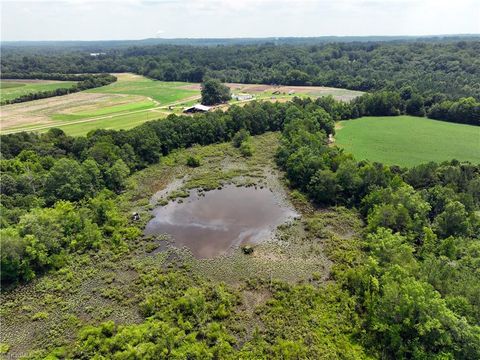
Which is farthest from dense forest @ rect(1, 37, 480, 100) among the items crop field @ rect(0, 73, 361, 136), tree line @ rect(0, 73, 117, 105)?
tree line @ rect(0, 73, 117, 105)

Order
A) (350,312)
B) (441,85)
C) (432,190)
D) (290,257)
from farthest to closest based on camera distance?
(441,85) → (432,190) → (290,257) → (350,312)

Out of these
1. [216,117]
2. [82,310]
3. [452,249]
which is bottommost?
[82,310]

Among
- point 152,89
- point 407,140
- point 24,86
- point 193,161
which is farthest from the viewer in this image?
point 24,86

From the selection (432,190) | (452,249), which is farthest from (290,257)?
(432,190)

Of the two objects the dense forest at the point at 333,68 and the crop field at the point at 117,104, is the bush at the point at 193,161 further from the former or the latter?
the dense forest at the point at 333,68

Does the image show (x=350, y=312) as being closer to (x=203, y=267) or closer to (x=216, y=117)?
(x=203, y=267)

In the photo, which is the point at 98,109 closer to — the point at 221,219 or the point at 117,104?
the point at 117,104

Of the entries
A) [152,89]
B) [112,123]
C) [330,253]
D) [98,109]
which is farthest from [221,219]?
[152,89]
